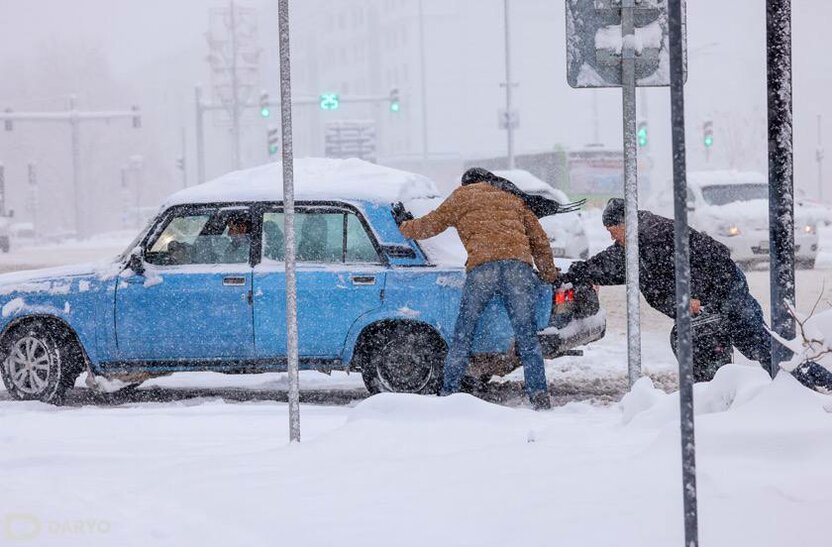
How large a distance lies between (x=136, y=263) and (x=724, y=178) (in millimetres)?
16184

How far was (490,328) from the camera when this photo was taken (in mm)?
9094

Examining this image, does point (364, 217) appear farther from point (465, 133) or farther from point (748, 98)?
point (748, 98)

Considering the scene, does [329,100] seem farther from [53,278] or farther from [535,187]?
[53,278]

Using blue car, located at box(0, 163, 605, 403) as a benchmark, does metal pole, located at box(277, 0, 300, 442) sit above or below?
above

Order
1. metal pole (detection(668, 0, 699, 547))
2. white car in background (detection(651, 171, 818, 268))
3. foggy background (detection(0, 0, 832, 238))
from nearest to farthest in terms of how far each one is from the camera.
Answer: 1. metal pole (detection(668, 0, 699, 547))
2. white car in background (detection(651, 171, 818, 268))
3. foggy background (detection(0, 0, 832, 238))

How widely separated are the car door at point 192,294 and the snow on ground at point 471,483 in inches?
107

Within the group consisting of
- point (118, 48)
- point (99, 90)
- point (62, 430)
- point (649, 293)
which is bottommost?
point (62, 430)

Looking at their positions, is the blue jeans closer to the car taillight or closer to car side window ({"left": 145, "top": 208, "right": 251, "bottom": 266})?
the car taillight

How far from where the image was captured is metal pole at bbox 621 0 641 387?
7.37 metres

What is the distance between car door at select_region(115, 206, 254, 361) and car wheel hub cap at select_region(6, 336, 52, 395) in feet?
1.90

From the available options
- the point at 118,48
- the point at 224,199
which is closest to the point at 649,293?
the point at 224,199

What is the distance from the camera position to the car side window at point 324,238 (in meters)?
9.50

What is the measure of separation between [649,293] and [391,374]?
6.48 ft

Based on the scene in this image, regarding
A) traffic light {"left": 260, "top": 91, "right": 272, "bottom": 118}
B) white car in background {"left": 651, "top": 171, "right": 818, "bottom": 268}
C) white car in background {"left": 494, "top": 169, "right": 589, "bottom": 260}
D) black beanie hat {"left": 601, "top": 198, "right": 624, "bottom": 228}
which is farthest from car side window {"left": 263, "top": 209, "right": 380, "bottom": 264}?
traffic light {"left": 260, "top": 91, "right": 272, "bottom": 118}
